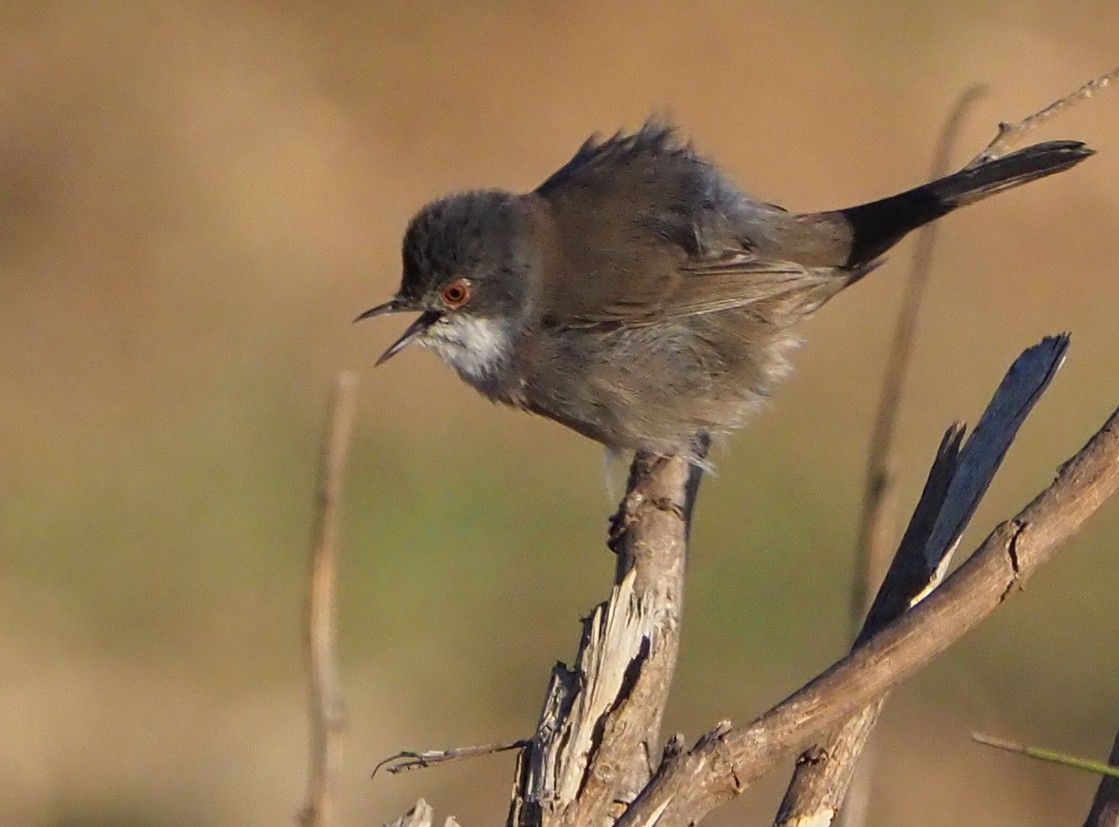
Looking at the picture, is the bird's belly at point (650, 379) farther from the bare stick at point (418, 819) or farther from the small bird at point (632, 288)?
the bare stick at point (418, 819)

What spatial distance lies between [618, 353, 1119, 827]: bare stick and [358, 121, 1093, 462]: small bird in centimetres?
305

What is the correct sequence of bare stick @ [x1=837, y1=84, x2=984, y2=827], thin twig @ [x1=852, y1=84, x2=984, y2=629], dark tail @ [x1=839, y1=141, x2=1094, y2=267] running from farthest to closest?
dark tail @ [x1=839, y1=141, x2=1094, y2=267] < thin twig @ [x1=852, y1=84, x2=984, y2=629] < bare stick @ [x1=837, y1=84, x2=984, y2=827]

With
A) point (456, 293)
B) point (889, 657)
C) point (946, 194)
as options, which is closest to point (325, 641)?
point (889, 657)

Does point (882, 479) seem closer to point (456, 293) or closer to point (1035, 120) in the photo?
point (1035, 120)

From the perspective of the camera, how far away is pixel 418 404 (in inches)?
425

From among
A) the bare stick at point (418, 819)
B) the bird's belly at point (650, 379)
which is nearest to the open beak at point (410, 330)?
the bird's belly at point (650, 379)

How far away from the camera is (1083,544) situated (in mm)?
9797

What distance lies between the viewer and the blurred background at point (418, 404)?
26.9 feet

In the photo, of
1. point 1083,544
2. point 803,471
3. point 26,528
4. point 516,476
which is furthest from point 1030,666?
point 26,528

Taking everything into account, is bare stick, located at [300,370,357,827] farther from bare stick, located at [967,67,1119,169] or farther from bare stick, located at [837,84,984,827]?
bare stick, located at [967,67,1119,169]

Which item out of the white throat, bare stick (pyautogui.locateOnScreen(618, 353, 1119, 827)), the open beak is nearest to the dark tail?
the white throat

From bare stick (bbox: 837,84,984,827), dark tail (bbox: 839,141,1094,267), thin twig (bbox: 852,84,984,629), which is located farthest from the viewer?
dark tail (bbox: 839,141,1094,267)

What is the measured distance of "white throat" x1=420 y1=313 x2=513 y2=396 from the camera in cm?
556

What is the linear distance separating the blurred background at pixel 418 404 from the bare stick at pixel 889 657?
17.6 ft
